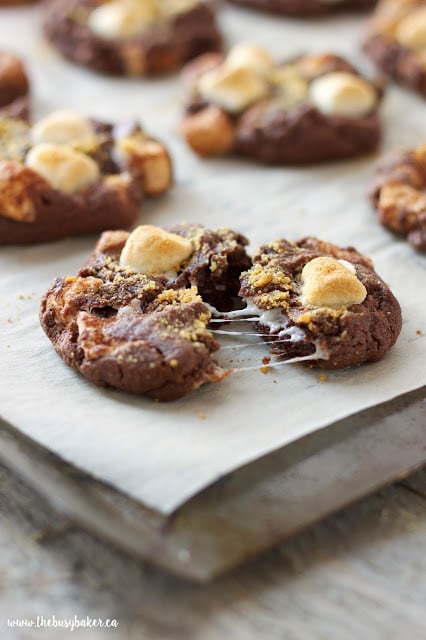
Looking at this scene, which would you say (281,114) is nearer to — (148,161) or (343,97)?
(343,97)

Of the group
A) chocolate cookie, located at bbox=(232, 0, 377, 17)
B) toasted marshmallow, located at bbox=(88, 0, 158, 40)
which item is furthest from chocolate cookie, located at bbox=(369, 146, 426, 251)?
chocolate cookie, located at bbox=(232, 0, 377, 17)

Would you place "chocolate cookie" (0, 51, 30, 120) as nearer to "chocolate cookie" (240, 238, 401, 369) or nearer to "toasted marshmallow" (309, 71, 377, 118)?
"toasted marshmallow" (309, 71, 377, 118)

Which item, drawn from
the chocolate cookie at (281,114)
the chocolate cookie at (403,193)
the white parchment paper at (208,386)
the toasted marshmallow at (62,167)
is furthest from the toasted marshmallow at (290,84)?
the toasted marshmallow at (62,167)

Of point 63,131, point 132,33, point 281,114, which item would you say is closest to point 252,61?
point 281,114

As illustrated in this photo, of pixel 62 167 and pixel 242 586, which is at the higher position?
pixel 62 167

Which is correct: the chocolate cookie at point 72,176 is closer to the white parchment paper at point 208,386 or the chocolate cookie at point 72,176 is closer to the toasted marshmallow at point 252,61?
the white parchment paper at point 208,386
